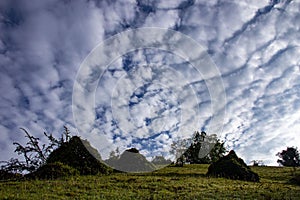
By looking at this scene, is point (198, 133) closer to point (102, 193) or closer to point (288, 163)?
point (288, 163)

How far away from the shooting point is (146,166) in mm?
45156

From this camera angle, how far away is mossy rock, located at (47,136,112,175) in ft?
120

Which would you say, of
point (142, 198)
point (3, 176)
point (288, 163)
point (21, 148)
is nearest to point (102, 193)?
point (142, 198)

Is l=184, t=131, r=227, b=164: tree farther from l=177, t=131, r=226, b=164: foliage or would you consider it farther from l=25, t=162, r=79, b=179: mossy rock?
l=25, t=162, r=79, b=179: mossy rock

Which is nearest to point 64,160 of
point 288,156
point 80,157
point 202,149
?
point 80,157

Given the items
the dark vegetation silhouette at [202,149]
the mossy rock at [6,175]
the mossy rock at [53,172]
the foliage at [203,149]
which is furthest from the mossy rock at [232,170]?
the foliage at [203,149]

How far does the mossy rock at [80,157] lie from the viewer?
36.7 meters

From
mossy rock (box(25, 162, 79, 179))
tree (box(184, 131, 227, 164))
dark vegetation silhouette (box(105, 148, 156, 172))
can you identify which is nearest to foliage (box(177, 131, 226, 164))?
tree (box(184, 131, 227, 164))

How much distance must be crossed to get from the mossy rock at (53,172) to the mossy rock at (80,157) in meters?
2.34

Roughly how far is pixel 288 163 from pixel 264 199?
4222 inches

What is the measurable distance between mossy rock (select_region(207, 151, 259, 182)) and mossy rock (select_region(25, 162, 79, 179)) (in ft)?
60.9

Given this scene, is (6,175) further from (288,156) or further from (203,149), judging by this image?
(288,156)

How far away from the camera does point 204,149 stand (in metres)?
109

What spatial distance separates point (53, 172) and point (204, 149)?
83684 mm
